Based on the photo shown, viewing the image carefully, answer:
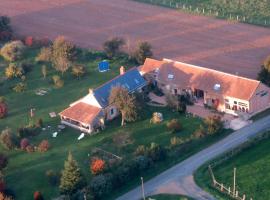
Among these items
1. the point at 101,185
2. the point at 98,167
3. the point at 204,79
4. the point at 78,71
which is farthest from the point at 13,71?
the point at 101,185

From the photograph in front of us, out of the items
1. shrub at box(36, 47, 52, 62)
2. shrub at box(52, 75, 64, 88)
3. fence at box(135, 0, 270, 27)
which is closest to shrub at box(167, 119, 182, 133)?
shrub at box(52, 75, 64, 88)

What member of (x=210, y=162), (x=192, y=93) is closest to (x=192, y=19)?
(x=192, y=93)

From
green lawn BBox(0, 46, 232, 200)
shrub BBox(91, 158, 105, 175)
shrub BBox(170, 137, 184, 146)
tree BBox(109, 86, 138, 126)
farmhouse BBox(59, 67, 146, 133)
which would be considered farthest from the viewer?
farmhouse BBox(59, 67, 146, 133)

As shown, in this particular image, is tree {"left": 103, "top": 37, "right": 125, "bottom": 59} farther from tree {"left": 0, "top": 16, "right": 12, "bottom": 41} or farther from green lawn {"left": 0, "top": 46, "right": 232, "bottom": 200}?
tree {"left": 0, "top": 16, "right": 12, "bottom": 41}

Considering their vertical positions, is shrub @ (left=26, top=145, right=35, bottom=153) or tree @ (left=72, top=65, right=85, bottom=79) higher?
tree @ (left=72, top=65, right=85, bottom=79)

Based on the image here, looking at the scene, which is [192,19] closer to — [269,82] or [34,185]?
[269,82]

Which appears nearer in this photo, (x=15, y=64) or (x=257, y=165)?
(x=257, y=165)

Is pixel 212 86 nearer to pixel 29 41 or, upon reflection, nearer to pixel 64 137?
pixel 64 137
